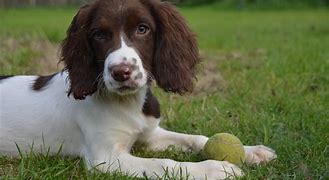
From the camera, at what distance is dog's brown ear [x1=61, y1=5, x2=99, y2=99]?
3430 millimetres

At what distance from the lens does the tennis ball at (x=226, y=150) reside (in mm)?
3322

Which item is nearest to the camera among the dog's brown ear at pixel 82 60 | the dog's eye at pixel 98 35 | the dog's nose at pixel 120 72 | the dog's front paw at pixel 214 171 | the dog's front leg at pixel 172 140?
the dog's nose at pixel 120 72

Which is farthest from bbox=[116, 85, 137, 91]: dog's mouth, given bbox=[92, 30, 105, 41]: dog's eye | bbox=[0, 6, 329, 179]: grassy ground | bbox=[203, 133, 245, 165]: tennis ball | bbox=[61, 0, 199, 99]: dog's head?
bbox=[203, 133, 245, 165]: tennis ball

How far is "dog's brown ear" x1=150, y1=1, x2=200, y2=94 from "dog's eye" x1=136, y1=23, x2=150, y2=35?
0.50 ft

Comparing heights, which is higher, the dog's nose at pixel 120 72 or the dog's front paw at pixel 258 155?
the dog's nose at pixel 120 72

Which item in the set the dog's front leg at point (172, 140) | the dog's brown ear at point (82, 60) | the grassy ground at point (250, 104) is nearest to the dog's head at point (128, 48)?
the dog's brown ear at point (82, 60)

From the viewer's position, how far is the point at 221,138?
11.1 feet

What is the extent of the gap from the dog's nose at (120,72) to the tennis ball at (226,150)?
68 cm

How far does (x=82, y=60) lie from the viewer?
3.46 m

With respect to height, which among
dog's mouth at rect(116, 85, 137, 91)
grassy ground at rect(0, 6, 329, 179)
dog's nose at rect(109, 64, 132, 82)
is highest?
dog's nose at rect(109, 64, 132, 82)

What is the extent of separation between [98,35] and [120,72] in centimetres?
42

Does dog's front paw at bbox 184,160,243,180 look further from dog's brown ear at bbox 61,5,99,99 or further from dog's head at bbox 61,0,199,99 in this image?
dog's brown ear at bbox 61,5,99,99

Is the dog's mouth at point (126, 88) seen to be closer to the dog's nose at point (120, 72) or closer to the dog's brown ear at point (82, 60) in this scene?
the dog's nose at point (120, 72)

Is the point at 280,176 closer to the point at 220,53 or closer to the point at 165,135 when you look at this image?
the point at 165,135
